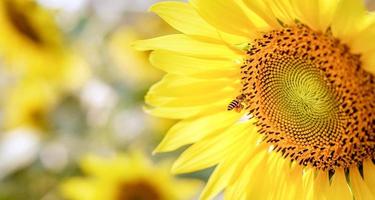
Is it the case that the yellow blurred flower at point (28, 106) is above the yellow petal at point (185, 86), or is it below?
above

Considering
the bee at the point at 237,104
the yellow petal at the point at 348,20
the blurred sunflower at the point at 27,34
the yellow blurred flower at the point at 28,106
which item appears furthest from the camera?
the yellow blurred flower at the point at 28,106

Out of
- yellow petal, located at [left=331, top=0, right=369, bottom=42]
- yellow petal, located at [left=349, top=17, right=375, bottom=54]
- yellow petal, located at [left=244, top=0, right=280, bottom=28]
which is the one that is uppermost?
yellow petal, located at [left=244, top=0, right=280, bottom=28]

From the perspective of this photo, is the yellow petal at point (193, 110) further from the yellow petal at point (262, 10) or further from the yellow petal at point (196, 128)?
the yellow petal at point (262, 10)

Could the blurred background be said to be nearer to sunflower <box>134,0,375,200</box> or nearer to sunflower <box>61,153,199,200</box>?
sunflower <box>61,153,199,200</box>

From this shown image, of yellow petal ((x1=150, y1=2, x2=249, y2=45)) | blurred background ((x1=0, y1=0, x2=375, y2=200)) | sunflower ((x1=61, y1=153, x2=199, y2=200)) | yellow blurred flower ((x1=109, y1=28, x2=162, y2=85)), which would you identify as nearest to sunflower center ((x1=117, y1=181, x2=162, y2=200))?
sunflower ((x1=61, y1=153, x2=199, y2=200))

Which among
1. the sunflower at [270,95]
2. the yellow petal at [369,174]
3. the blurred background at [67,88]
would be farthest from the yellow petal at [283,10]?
the blurred background at [67,88]

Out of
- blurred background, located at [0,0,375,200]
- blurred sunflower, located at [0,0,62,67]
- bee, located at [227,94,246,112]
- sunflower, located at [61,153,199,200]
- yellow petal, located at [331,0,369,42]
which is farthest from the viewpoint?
blurred background, located at [0,0,375,200]

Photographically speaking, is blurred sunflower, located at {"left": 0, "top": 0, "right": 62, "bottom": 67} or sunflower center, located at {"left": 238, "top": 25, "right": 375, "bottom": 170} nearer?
sunflower center, located at {"left": 238, "top": 25, "right": 375, "bottom": 170}

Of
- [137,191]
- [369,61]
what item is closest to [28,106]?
[137,191]
